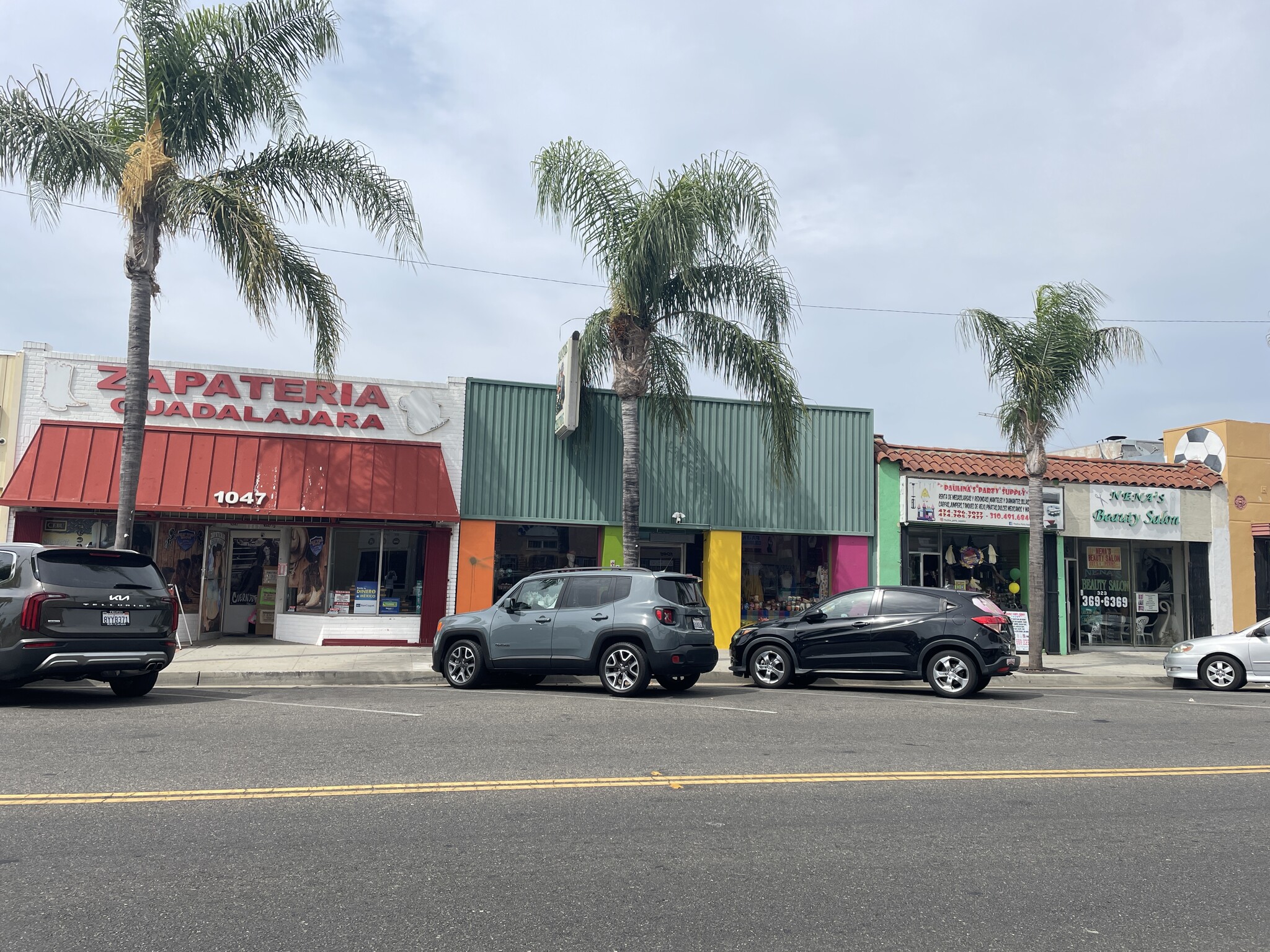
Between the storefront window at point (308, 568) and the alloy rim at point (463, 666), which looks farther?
the storefront window at point (308, 568)

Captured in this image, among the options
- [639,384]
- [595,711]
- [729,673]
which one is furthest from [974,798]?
[639,384]

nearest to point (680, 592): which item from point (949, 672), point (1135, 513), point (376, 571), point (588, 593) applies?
point (588, 593)

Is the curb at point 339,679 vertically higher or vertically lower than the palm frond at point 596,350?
lower

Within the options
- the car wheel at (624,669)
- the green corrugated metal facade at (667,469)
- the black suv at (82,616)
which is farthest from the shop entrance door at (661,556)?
the black suv at (82,616)

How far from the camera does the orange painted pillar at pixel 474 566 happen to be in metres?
19.4

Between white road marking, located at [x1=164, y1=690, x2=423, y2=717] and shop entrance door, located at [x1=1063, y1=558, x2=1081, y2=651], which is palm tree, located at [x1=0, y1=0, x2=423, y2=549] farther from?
shop entrance door, located at [x1=1063, y1=558, x2=1081, y2=651]

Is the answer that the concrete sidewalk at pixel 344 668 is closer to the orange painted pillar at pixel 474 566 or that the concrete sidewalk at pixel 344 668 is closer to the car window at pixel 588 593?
the orange painted pillar at pixel 474 566

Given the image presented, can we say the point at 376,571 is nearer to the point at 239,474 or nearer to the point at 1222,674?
the point at 239,474

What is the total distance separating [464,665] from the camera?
1306 cm

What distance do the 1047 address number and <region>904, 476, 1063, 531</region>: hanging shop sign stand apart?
13.5 m

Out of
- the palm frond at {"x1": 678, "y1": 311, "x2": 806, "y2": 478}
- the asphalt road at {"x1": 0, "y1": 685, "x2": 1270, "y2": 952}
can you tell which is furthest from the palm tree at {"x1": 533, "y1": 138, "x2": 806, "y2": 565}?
the asphalt road at {"x1": 0, "y1": 685, "x2": 1270, "y2": 952}

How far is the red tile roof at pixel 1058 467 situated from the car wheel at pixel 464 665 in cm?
1192

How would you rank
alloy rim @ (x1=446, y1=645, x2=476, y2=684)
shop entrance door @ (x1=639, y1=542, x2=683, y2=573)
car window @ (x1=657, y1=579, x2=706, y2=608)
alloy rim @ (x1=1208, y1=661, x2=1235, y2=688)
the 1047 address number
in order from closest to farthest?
1. car window @ (x1=657, y1=579, x2=706, y2=608)
2. alloy rim @ (x1=446, y1=645, x2=476, y2=684)
3. alloy rim @ (x1=1208, y1=661, x2=1235, y2=688)
4. the 1047 address number
5. shop entrance door @ (x1=639, y1=542, x2=683, y2=573)

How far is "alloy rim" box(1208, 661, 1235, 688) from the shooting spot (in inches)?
620
